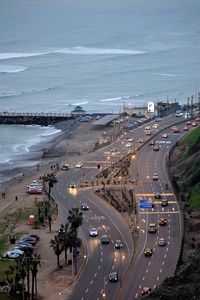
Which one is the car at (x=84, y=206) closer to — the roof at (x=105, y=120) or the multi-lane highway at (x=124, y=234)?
the multi-lane highway at (x=124, y=234)

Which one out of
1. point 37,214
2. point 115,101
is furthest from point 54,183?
point 115,101

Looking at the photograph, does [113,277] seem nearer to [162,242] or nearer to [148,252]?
[148,252]

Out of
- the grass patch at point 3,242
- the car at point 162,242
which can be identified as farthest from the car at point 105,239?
the grass patch at point 3,242

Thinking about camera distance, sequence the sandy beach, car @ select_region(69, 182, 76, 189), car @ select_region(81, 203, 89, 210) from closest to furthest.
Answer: the sandy beach < car @ select_region(81, 203, 89, 210) < car @ select_region(69, 182, 76, 189)

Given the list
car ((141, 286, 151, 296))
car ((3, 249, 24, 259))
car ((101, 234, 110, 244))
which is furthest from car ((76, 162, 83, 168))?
car ((141, 286, 151, 296))

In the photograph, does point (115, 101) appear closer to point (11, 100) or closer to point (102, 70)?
point (11, 100)

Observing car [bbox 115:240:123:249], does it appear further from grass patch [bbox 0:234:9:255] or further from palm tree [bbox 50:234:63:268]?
grass patch [bbox 0:234:9:255]
